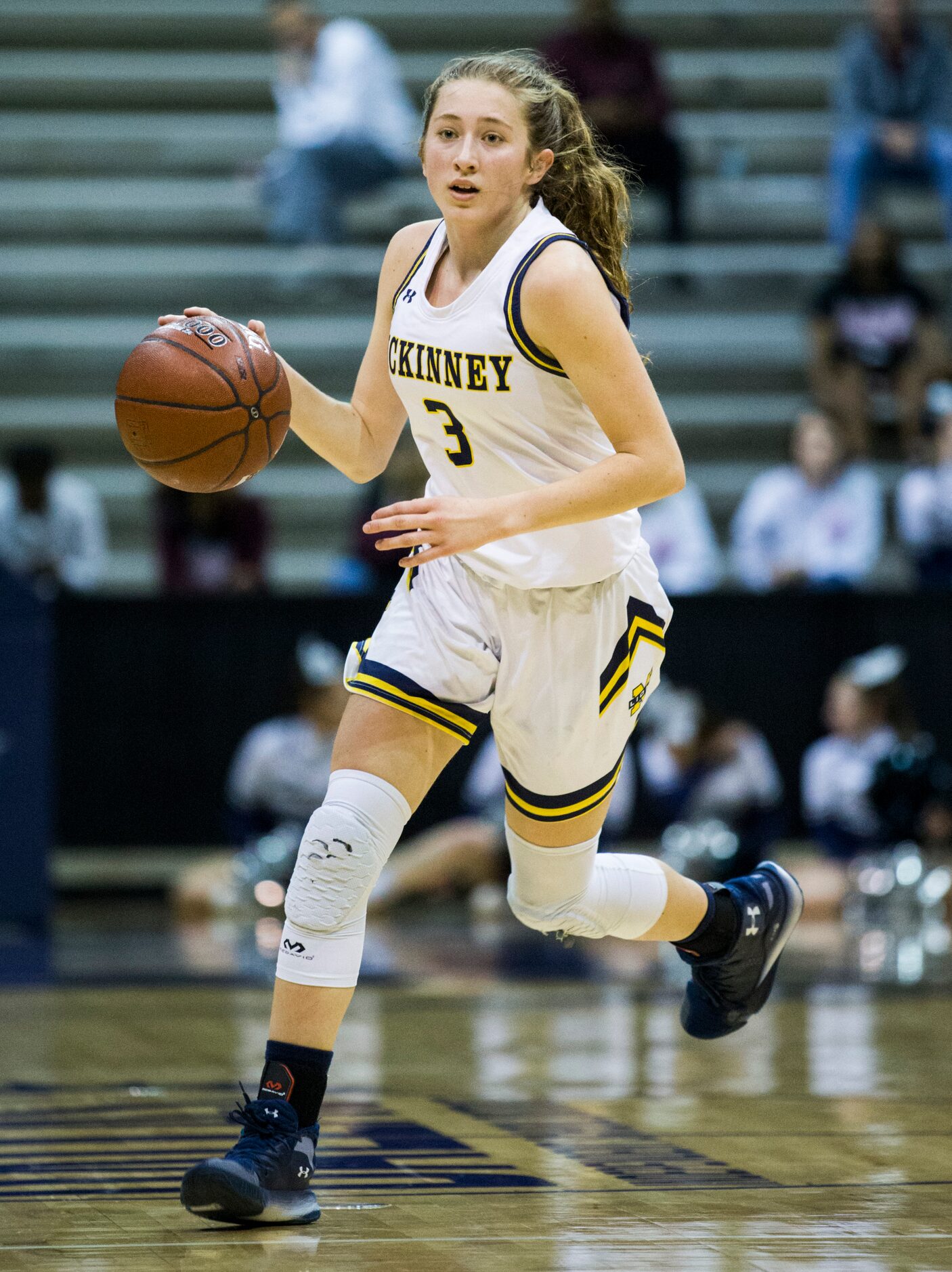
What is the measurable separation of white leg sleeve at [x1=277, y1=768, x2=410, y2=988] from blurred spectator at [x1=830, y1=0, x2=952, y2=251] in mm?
8903

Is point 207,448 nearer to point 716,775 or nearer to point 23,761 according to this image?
point 23,761

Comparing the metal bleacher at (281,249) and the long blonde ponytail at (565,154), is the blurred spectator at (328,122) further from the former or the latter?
the long blonde ponytail at (565,154)

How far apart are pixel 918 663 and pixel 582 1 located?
14.2 ft

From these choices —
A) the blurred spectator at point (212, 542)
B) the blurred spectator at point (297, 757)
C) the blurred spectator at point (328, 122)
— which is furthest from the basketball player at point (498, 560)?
A: the blurred spectator at point (328, 122)

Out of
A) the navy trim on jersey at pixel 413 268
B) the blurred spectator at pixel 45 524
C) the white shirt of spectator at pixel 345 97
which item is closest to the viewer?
the navy trim on jersey at pixel 413 268

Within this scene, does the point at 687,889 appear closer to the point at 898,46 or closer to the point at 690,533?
the point at 690,533

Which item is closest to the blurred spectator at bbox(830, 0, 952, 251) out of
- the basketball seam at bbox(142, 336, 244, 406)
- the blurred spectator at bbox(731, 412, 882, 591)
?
the blurred spectator at bbox(731, 412, 882, 591)

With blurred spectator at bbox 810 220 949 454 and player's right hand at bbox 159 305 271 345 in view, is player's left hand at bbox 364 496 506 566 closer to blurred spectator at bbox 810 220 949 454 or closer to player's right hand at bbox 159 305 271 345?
player's right hand at bbox 159 305 271 345

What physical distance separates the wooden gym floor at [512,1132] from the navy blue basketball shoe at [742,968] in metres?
0.24

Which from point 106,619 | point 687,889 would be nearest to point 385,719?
point 687,889

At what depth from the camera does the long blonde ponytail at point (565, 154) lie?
11.9 feet

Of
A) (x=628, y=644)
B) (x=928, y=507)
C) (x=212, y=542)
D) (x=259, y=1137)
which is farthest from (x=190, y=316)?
(x=928, y=507)

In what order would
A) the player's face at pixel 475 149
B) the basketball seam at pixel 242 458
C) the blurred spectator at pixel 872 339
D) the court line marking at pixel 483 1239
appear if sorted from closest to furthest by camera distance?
the court line marking at pixel 483 1239 < the player's face at pixel 475 149 < the basketball seam at pixel 242 458 < the blurred spectator at pixel 872 339

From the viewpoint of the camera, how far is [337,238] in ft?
40.4
